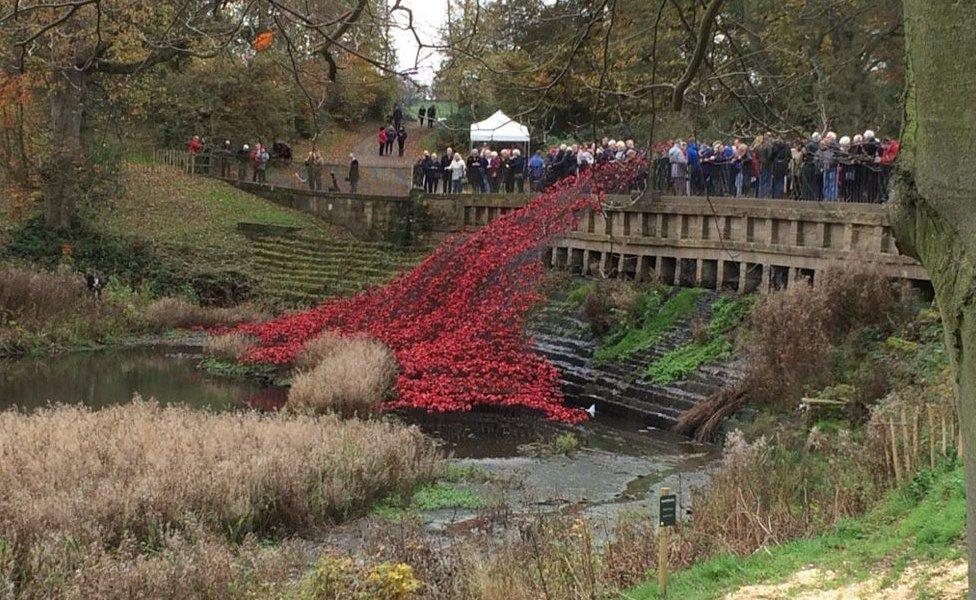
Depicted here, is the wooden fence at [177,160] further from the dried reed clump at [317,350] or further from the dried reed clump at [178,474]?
the dried reed clump at [178,474]

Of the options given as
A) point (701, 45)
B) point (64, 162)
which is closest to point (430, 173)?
point (64, 162)

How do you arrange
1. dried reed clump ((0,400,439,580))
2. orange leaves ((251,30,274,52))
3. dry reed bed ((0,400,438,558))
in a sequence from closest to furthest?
orange leaves ((251,30,274,52))
dried reed clump ((0,400,439,580))
dry reed bed ((0,400,438,558))

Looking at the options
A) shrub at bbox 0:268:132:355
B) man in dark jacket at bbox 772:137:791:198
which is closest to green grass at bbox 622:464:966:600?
man in dark jacket at bbox 772:137:791:198

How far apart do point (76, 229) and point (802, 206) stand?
21261mm

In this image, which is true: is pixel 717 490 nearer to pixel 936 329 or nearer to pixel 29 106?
pixel 936 329

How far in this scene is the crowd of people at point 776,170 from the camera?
19.7 meters

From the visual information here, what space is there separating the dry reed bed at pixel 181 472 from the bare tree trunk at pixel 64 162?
1870 cm

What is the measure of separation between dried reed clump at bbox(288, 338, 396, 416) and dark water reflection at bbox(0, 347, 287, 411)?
123 cm

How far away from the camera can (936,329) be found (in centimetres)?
1633

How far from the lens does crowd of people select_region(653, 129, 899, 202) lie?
19672mm

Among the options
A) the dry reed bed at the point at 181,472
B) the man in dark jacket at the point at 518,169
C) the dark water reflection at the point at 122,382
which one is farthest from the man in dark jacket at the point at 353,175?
the dry reed bed at the point at 181,472

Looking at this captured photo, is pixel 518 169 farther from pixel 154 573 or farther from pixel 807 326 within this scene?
pixel 154 573

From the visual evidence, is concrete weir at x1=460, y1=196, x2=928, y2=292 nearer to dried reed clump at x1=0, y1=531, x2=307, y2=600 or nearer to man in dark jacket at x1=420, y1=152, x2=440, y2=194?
man in dark jacket at x1=420, y1=152, x2=440, y2=194

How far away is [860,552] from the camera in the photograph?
8.16m
